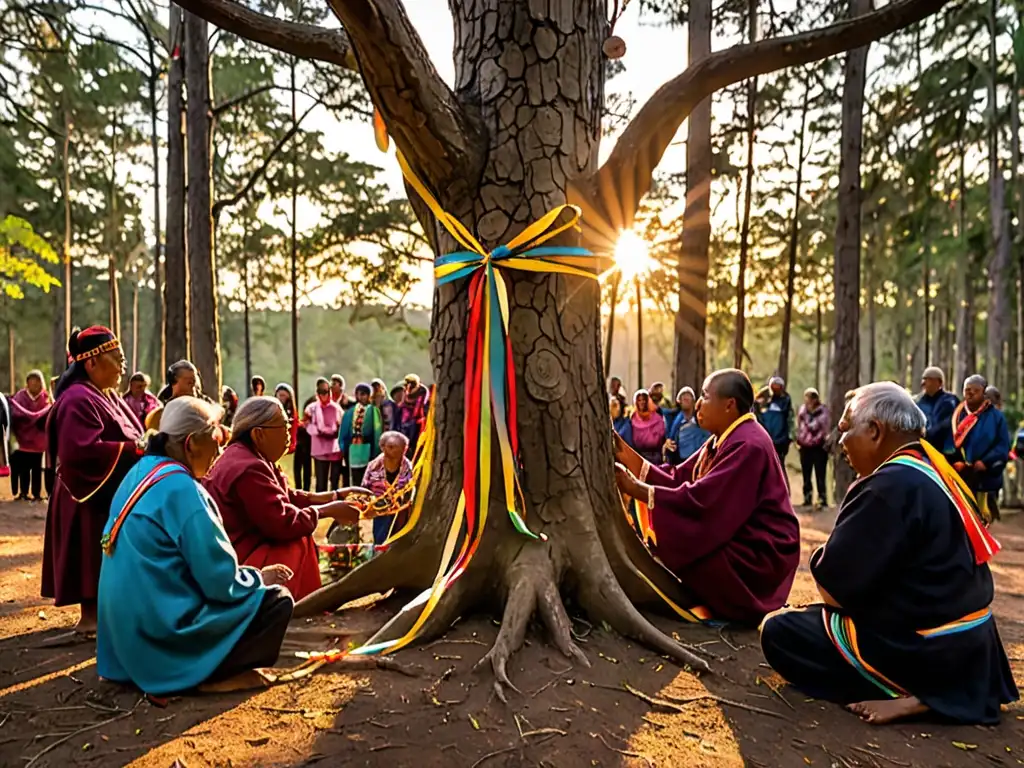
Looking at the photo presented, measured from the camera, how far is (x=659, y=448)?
1044cm

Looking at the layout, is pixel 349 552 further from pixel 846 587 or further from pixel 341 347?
pixel 341 347

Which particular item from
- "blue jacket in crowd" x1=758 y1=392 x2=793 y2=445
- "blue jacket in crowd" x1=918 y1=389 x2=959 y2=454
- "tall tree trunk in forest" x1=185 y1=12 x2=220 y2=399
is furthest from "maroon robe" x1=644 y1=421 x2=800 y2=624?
"tall tree trunk in forest" x1=185 y1=12 x2=220 y2=399

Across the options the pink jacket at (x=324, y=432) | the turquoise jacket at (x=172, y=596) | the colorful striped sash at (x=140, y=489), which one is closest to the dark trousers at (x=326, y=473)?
the pink jacket at (x=324, y=432)

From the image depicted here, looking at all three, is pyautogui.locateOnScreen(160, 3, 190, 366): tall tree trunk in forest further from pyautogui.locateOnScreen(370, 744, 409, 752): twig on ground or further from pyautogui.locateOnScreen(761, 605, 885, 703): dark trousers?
pyautogui.locateOnScreen(761, 605, 885, 703): dark trousers

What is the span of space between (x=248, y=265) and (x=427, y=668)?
2547 cm

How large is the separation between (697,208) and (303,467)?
24.5 feet

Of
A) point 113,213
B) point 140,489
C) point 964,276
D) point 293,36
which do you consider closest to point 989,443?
point 293,36

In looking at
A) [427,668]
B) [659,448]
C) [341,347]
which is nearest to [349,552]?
[427,668]

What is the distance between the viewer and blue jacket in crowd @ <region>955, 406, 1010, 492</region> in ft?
31.2

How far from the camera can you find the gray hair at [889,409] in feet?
10.9

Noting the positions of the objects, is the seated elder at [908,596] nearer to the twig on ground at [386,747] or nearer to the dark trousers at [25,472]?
the twig on ground at [386,747]

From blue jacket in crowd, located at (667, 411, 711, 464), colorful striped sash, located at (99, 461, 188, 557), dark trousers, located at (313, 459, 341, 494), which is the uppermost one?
colorful striped sash, located at (99, 461, 188, 557)

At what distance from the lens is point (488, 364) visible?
389cm

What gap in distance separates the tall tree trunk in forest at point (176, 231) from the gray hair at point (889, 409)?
10.7 m
